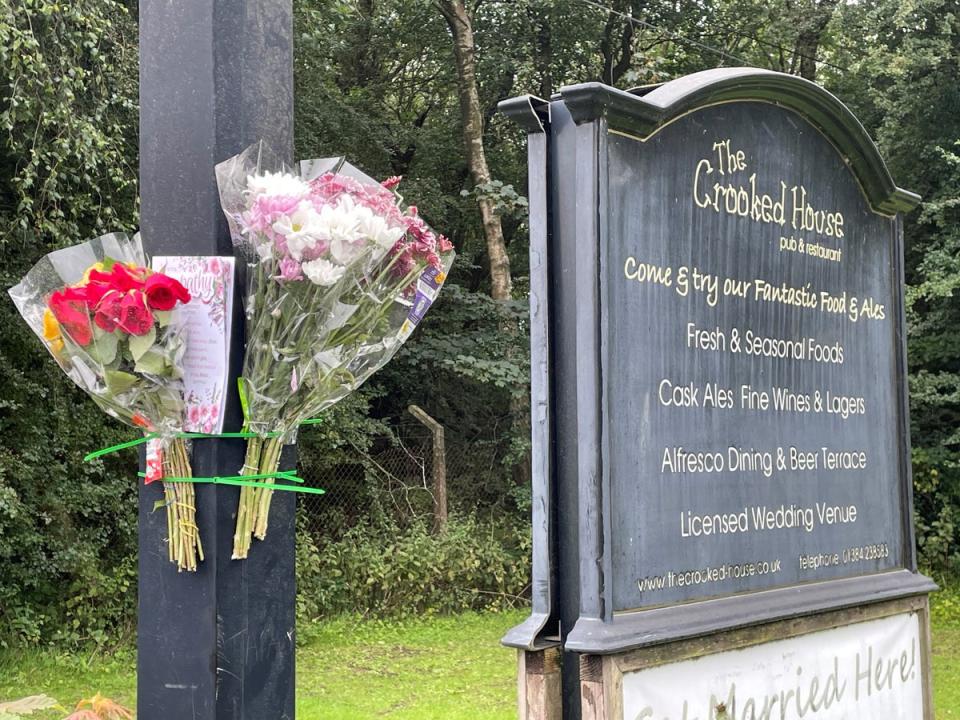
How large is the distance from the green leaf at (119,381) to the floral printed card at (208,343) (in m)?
0.11

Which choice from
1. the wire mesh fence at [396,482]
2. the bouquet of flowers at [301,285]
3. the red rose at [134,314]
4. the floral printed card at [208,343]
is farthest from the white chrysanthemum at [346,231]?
the wire mesh fence at [396,482]

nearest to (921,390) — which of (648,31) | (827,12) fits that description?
(827,12)

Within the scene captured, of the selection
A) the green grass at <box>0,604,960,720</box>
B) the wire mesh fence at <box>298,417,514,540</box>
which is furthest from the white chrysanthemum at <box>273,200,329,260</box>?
the wire mesh fence at <box>298,417,514,540</box>

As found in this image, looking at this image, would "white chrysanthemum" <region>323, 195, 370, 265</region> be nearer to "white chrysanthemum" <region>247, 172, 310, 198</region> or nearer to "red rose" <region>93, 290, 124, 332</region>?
Answer: "white chrysanthemum" <region>247, 172, 310, 198</region>

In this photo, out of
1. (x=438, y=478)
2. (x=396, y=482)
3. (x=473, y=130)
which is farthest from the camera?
(x=473, y=130)

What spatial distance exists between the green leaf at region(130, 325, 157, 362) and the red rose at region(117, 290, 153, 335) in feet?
0.06

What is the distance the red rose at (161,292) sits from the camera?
220cm

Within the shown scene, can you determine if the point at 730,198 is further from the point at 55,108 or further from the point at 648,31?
the point at 648,31

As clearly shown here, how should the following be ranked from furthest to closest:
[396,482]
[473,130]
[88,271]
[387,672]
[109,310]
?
[473,130], [396,482], [387,672], [88,271], [109,310]

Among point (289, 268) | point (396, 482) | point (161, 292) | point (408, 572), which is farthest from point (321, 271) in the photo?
point (396, 482)

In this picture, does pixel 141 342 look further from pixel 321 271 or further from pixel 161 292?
pixel 321 271

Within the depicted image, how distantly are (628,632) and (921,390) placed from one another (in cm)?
868

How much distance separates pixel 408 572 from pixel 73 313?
7435 millimetres

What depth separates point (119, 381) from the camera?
2236 millimetres
